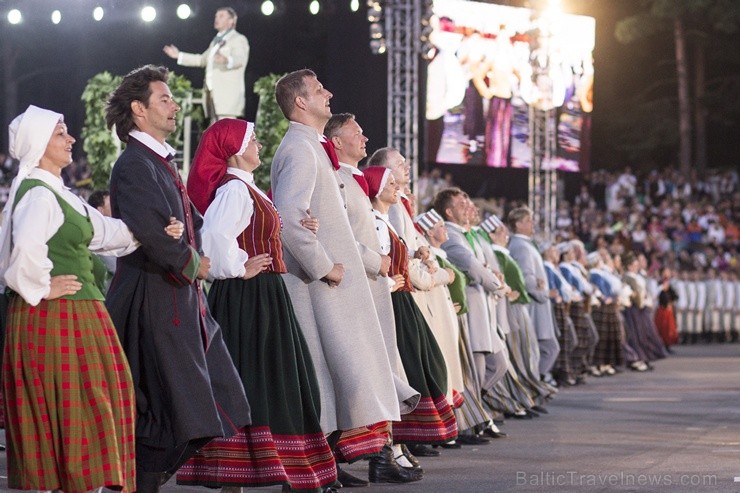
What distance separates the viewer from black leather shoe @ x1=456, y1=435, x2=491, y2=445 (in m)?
9.58

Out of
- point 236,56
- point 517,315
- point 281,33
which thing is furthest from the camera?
point 281,33

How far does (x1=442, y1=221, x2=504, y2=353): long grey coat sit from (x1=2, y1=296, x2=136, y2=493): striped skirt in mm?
5402

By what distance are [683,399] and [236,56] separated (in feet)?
20.0

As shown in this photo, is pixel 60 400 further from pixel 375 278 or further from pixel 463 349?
pixel 463 349

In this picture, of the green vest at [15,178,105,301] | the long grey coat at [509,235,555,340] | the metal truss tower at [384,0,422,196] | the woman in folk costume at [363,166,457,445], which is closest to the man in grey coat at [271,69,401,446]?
the woman in folk costume at [363,166,457,445]

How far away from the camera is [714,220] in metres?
32.7

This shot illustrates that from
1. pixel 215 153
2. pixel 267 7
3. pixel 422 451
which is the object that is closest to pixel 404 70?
pixel 267 7

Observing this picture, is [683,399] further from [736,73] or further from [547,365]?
[736,73]

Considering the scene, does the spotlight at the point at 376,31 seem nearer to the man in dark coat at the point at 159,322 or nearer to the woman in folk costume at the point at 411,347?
the woman in folk costume at the point at 411,347

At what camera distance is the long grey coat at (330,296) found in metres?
6.55

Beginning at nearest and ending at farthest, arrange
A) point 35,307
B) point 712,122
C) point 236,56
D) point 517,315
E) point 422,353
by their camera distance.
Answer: point 35,307
point 422,353
point 517,315
point 236,56
point 712,122

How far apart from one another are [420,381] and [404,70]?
11589 mm

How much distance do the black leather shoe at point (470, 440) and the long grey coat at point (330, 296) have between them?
9.50 feet

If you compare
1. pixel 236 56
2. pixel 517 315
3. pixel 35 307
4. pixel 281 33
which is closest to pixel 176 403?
pixel 35 307
